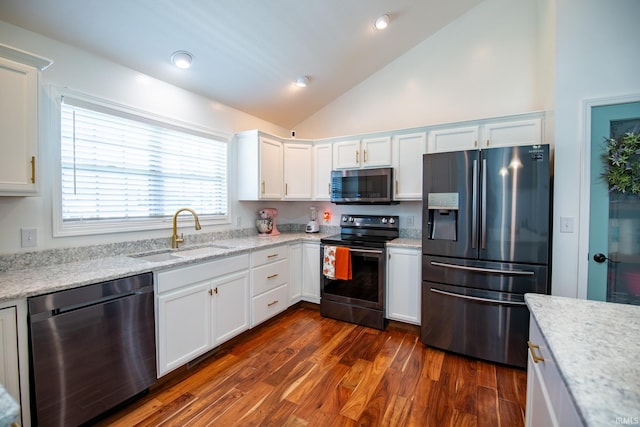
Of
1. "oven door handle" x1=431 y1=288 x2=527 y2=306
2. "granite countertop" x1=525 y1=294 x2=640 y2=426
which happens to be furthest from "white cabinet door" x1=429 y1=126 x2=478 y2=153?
"granite countertop" x1=525 y1=294 x2=640 y2=426

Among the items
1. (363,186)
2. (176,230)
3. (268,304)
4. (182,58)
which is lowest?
(268,304)

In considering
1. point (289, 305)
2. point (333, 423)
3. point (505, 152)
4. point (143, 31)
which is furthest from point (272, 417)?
point (143, 31)

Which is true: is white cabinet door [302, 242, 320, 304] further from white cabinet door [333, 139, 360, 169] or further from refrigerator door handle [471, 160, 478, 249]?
refrigerator door handle [471, 160, 478, 249]

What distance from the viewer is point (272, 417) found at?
1753 mm

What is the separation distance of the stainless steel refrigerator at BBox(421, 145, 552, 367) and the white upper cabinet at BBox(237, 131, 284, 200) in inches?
70.2

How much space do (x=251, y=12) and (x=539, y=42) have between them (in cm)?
273

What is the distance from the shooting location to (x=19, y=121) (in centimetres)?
154

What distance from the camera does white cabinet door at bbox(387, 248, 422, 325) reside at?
2.79 m

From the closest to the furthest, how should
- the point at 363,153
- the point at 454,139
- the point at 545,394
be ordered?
the point at 545,394 → the point at 454,139 → the point at 363,153

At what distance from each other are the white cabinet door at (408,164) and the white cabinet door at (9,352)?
3.05m

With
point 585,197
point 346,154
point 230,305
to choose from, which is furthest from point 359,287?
point 585,197

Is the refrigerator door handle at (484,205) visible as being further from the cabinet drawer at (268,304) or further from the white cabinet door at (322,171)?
the cabinet drawer at (268,304)

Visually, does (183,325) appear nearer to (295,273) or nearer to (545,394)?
(295,273)

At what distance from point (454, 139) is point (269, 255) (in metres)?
2.27
